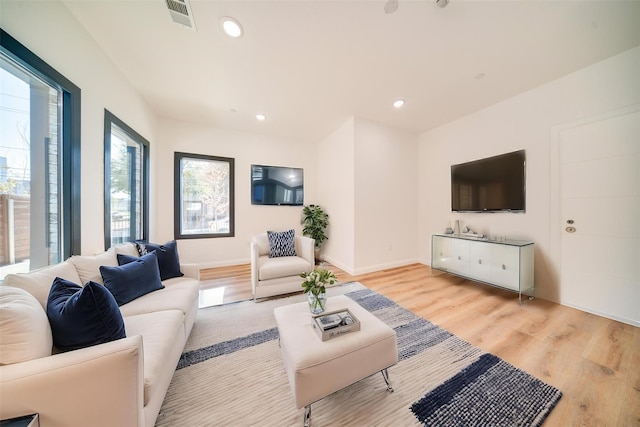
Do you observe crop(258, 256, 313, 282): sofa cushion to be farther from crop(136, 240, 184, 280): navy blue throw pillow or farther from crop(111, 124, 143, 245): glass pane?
crop(111, 124, 143, 245): glass pane

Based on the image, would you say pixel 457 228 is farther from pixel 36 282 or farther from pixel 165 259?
pixel 36 282

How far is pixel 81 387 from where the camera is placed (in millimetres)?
766

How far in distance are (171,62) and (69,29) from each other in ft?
2.33

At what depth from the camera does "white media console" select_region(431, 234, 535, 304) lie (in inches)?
94.4

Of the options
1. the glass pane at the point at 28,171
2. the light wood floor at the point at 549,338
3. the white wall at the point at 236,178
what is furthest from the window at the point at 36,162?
the white wall at the point at 236,178

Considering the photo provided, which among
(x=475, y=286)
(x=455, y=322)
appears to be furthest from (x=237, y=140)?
(x=475, y=286)

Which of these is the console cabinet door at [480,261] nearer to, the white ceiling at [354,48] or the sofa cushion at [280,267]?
the white ceiling at [354,48]

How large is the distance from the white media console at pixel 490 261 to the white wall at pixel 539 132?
20cm

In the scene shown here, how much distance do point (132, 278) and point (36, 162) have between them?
1050 mm

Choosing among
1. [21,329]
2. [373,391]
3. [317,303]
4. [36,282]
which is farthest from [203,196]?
[373,391]

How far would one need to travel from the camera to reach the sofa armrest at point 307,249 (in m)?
2.79

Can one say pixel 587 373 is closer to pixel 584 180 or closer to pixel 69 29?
pixel 584 180

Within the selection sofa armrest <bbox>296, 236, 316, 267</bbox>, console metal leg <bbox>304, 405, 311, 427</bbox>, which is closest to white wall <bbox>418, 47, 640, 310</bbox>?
sofa armrest <bbox>296, 236, 316, 267</bbox>

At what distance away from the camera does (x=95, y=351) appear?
0.82 m
